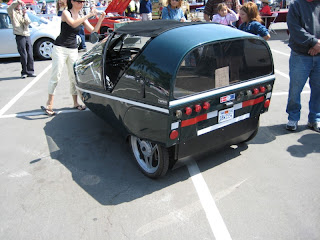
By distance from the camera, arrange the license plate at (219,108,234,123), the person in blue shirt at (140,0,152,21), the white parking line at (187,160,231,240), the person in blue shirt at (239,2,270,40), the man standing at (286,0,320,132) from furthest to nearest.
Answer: the person in blue shirt at (140,0,152,21) < the person in blue shirt at (239,2,270,40) < the man standing at (286,0,320,132) < the license plate at (219,108,234,123) < the white parking line at (187,160,231,240)

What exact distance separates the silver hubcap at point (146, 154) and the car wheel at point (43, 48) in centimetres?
727

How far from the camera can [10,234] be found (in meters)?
2.68

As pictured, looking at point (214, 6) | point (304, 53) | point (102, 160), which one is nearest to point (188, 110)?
point (102, 160)

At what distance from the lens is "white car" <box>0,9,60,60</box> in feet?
29.4

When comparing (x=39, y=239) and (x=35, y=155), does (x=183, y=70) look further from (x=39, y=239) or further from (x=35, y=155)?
(x=35, y=155)

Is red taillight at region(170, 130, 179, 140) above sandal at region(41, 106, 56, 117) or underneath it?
above

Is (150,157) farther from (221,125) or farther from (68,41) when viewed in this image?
(68,41)

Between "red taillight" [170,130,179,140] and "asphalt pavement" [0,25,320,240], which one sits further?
"red taillight" [170,130,179,140]

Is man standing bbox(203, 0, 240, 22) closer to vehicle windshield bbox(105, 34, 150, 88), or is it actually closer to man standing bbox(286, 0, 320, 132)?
man standing bbox(286, 0, 320, 132)

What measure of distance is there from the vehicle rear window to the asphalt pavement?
2.77 feet

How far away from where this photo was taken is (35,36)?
931 centimetres

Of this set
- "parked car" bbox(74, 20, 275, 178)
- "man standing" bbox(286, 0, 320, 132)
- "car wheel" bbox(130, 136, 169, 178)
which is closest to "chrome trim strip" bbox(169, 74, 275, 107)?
"parked car" bbox(74, 20, 275, 178)

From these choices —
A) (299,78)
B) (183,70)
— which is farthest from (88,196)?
(299,78)

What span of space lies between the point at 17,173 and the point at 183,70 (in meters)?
2.40
